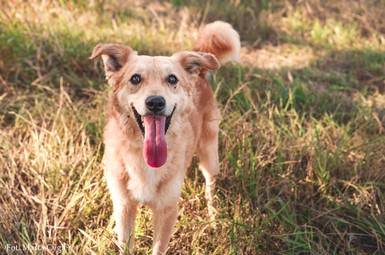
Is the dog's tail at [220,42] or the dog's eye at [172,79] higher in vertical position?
the dog's eye at [172,79]

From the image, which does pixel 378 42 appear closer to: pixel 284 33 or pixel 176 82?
pixel 284 33

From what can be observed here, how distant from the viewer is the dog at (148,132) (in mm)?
2600

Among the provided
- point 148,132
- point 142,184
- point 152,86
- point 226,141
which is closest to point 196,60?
point 152,86

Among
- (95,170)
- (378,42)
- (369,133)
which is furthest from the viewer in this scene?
(378,42)

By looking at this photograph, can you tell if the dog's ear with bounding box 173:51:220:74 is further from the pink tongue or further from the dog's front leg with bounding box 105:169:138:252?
the dog's front leg with bounding box 105:169:138:252

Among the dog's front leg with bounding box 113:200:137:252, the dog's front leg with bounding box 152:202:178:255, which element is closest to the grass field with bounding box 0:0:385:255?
the dog's front leg with bounding box 113:200:137:252

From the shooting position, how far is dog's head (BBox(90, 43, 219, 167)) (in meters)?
2.58

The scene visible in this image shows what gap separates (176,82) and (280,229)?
4.51 feet

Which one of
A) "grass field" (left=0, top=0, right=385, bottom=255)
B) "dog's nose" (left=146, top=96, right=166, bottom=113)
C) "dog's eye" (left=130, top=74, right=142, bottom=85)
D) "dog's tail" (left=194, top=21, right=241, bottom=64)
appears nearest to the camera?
"dog's nose" (left=146, top=96, right=166, bottom=113)

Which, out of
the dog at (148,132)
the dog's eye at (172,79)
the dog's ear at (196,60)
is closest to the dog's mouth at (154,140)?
the dog at (148,132)

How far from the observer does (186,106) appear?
2.86 meters

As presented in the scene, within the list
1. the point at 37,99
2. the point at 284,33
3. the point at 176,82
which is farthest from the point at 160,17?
the point at 176,82

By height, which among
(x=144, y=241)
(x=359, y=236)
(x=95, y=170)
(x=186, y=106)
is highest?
(x=186, y=106)

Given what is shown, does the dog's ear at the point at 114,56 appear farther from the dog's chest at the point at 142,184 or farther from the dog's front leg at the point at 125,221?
the dog's front leg at the point at 125,221
